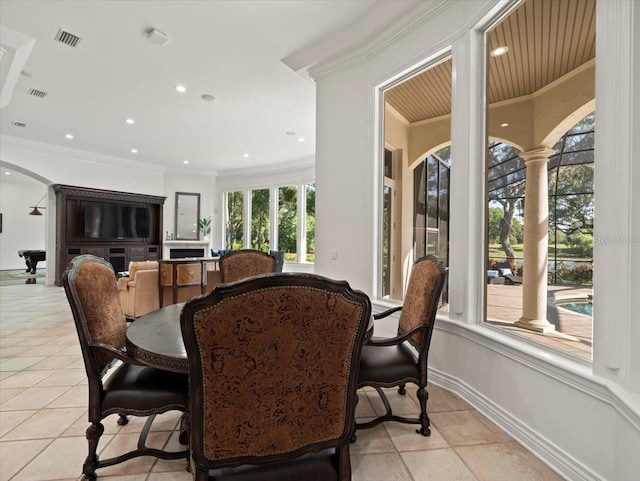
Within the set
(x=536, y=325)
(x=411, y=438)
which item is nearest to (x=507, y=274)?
(x=536, y=325)

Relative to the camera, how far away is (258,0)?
2.88 m

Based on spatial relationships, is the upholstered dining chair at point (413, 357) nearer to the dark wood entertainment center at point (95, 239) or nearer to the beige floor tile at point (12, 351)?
the beige floor tile at point (12, 351)

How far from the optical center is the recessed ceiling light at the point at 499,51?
2.34m

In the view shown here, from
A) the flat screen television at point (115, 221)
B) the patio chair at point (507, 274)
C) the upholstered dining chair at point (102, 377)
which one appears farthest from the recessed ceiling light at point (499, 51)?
the flat screen television at point (115, 221)

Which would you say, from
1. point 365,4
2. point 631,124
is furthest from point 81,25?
point 631,124

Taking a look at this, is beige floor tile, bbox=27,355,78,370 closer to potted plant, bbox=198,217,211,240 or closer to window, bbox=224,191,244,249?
window, bbox=224,191,244,249

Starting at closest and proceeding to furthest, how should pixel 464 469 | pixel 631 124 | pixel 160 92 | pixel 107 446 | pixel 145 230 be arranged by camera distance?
pixel 631 124 → pixel 464 469 → pixel 107 446 → pixel 160 92 → pixel 145 230

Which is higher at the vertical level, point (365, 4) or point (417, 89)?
point (365, 4)

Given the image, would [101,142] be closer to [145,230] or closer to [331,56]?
[145,230]

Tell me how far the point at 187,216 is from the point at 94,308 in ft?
29.4

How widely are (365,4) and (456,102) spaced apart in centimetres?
131

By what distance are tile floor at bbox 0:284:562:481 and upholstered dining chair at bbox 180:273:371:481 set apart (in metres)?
0.79

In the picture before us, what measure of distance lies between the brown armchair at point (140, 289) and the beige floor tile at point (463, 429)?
4330 millimetres

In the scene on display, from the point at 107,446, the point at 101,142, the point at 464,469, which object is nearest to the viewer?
the point at 464,469
